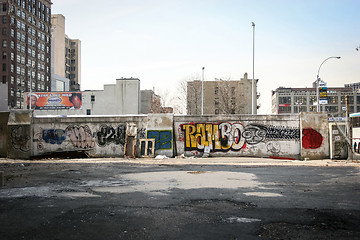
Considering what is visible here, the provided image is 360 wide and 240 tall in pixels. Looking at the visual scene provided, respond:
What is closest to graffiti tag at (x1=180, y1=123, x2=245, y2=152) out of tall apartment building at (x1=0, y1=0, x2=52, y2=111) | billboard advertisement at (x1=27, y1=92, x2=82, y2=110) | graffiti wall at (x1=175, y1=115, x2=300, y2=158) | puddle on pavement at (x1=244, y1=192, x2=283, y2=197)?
graffiti wall at (x1=175, y1=115, x2=300, y2=158)

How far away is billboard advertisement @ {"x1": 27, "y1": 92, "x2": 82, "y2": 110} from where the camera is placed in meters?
66.4

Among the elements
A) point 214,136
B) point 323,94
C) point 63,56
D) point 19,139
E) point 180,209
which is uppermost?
point 63,56

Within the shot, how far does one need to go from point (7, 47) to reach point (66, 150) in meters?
81.6

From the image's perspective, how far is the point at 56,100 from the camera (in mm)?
67375

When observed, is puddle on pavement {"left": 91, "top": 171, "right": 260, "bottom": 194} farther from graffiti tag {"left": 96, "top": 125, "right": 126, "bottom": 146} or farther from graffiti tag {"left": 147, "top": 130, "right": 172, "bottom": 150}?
graffiti tag {"left": 96, "top": 125, "right": 126, "bottom": 146}

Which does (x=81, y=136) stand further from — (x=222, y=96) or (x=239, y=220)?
(x=222, y=96)

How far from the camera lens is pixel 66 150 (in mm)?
20922

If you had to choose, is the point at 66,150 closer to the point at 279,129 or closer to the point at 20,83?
the point at 279,129

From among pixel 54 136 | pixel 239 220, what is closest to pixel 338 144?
pixel 239 220

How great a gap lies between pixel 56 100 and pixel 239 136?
55257mm

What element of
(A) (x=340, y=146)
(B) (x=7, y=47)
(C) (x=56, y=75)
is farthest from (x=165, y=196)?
(C) (x=56, y=75)

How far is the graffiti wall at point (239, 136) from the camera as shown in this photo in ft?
65.3

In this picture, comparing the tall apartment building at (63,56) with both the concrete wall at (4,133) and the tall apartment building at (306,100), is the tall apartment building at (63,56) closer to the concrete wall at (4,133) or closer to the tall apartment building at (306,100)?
the tall apartment building at (306,100)

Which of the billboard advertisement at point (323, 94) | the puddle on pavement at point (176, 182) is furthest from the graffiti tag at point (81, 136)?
the billboard advertisement at point (323, 94)
